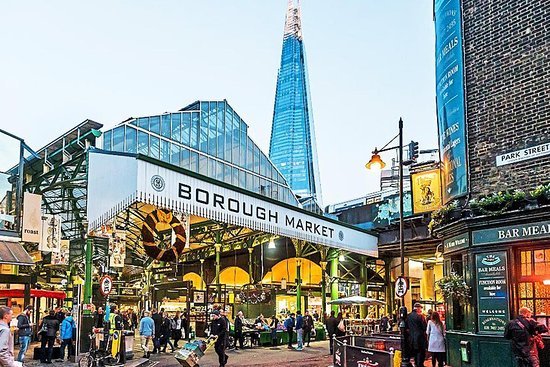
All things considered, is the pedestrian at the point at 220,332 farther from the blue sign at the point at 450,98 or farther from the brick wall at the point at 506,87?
the brick wall at the point at 506,87

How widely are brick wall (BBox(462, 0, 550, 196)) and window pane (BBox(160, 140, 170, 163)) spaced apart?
1620 centimetres

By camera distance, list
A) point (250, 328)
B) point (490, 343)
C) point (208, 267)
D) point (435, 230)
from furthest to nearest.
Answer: point (208, 267)
point (250, 328)
point (435, 230)
point (490, 343)

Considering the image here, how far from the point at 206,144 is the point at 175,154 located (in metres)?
2.87

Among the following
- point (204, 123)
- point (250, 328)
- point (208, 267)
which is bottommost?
point (250, 328)

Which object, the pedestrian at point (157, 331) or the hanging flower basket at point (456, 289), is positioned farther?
the pedestrian at point (157, 331)

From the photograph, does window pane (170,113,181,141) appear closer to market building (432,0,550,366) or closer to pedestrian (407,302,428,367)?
market building (432,0,550,366)

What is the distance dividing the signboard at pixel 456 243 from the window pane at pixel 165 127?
1636 cm

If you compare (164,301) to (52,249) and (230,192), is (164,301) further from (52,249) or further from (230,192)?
(230,192)

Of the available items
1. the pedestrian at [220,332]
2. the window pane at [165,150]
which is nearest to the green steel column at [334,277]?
the window pane at [165,150]

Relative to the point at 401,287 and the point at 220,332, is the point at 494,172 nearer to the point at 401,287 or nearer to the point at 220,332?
the point at 401,287

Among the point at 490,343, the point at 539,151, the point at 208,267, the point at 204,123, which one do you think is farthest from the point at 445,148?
the point at 208,267

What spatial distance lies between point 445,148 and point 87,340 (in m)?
13.8

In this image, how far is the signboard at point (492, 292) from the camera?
44.5 feet

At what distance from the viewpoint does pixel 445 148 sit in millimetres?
17156
